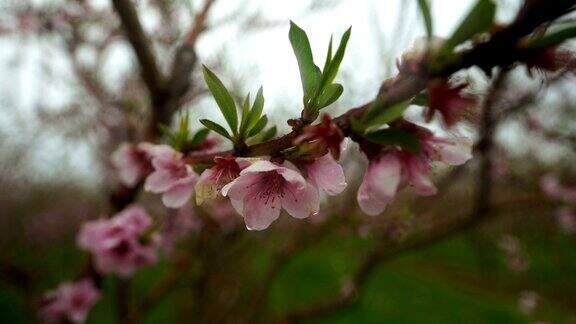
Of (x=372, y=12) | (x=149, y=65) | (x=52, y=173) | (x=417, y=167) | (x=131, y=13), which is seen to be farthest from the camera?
(x=52, y=173)

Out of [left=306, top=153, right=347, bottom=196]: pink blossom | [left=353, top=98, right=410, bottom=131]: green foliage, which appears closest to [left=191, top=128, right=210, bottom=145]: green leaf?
[left=306, top=153, right=347, bottom=196]: pink blossom

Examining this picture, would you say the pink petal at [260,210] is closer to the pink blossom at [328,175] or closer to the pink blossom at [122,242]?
the pink blossom at [328,175]

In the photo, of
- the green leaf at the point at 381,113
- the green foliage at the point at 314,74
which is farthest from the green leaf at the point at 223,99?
the green leaf at the point at 381,113

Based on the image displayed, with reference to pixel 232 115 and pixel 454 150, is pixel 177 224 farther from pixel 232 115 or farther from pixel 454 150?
pixel 454 150

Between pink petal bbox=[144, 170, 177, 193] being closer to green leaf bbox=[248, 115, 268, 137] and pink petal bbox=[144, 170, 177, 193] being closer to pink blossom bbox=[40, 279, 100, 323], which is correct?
green leaf bbox=[248, 115, 268, 137]

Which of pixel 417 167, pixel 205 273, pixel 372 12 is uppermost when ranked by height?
pixel 417 167

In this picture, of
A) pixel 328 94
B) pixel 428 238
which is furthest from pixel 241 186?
pixel 428 238

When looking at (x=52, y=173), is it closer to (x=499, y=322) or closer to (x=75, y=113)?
(x=75, y=113)

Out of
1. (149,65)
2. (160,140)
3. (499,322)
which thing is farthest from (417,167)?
(499,322)
